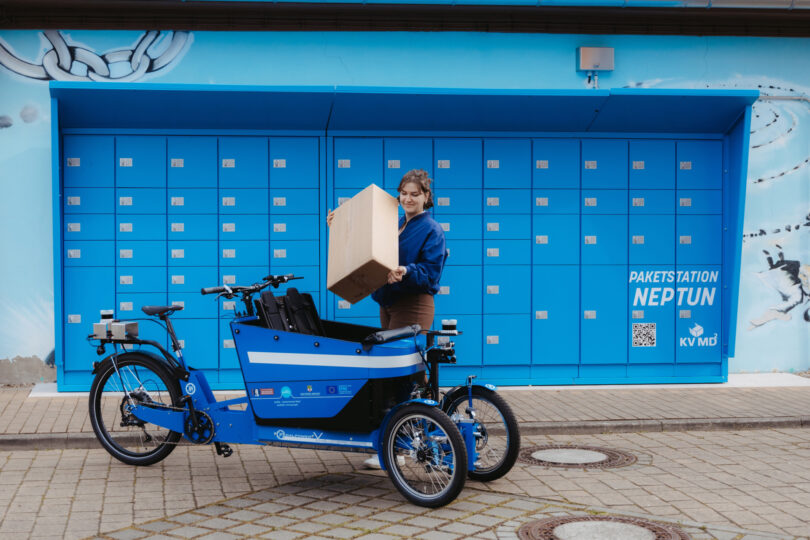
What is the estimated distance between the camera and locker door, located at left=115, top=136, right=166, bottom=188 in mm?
8469

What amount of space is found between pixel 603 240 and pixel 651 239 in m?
0.49

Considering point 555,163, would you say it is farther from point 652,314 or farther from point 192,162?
point 192,162

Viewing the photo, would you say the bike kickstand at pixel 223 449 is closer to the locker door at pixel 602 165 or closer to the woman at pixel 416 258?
the woman at pixel 416 258

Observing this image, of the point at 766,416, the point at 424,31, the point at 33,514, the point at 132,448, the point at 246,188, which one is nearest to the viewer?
the point at 33,514

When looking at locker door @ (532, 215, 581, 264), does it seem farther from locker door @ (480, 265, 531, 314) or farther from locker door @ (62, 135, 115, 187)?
locker door @ (62, 135, 115, 187)

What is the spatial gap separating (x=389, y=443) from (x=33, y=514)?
1.91 meters

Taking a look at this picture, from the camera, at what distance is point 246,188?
8.63 meters

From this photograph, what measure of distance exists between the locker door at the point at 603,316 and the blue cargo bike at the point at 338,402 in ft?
12.4

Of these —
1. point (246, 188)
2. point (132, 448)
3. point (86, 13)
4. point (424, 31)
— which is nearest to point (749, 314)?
point (424, 31)

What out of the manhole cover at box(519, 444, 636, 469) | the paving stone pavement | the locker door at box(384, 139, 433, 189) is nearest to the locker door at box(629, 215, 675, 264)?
the locker door at box(384, 139, 433, 189)

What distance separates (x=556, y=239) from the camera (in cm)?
897

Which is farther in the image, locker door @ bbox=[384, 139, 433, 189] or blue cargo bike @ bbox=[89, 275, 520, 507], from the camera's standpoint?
locker door @ bbox=[384, 139, 433, 189]

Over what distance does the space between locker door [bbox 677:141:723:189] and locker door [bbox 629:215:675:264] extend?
0.45 metres

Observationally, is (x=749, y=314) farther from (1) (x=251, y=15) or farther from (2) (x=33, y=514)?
(2) (x=33, y=514)
